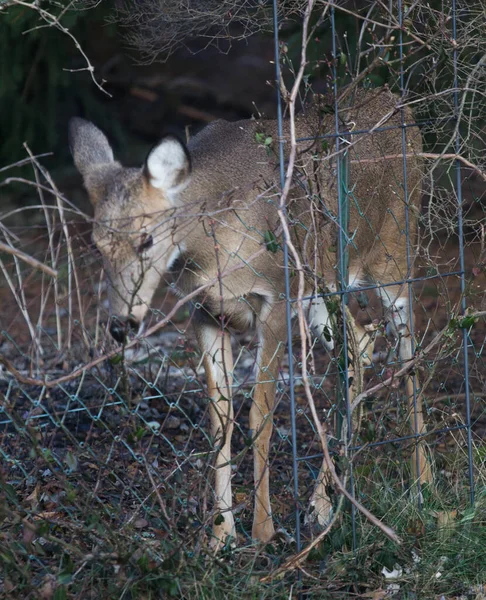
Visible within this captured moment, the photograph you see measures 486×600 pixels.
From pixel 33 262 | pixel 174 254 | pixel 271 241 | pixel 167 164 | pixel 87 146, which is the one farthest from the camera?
pixel 87 146

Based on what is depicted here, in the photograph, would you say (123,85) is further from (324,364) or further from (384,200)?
(384,200)

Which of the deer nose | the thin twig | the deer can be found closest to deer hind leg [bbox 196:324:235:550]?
the deer

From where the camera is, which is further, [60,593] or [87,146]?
[87,146]

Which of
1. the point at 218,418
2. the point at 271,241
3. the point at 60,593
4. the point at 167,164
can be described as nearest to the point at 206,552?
the point at 60,593

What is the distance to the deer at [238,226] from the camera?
3.81 m

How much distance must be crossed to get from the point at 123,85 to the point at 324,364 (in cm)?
680

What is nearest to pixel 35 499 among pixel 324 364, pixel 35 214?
pixel 324 364

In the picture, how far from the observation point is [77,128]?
173 inches

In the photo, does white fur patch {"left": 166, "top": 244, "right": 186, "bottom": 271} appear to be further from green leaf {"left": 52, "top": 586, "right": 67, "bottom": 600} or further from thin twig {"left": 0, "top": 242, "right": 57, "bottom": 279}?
green leaf {"left": 52, "top": 586, "right": 67, "bottom": 600}

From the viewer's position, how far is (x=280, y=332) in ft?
14.7

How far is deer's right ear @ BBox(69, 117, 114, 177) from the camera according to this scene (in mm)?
4305

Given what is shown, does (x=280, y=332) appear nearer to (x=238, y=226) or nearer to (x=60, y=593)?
(x=238, y=226)

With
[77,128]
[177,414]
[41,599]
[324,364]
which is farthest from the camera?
[324,364]

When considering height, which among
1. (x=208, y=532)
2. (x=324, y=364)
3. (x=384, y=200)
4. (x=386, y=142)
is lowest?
(x=324, y=364)
